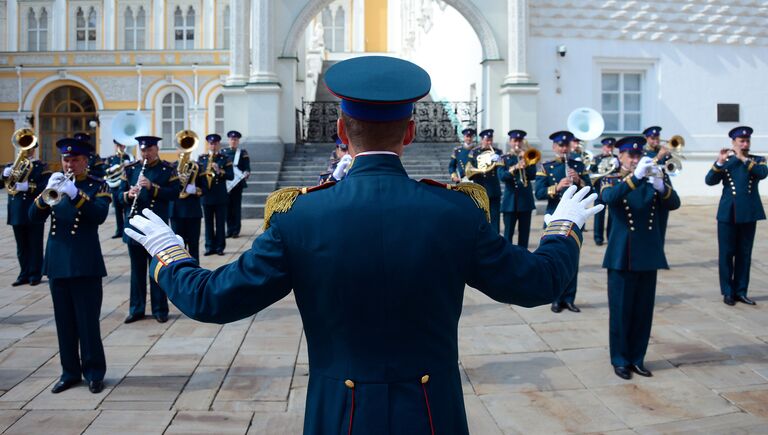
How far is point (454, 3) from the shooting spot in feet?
58.2

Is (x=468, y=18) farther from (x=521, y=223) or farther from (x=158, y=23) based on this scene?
(x=158, y=23)

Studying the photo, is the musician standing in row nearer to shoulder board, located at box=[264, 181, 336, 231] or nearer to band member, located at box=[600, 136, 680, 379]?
A: band member, located at box=[600, 136, 680, 379]

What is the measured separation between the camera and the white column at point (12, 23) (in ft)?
117

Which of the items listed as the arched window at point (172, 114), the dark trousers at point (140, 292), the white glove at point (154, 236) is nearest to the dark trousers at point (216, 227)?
the dark trousers at point (140, 292)

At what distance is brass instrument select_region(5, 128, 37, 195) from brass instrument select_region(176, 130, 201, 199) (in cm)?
166

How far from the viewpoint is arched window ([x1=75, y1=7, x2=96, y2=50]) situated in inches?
1404

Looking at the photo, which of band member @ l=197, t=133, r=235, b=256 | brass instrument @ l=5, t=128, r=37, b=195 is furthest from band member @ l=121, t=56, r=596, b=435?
band member @ l=197, t=133, r=235, b=256

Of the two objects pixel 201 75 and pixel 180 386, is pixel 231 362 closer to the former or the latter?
pixel 180 386

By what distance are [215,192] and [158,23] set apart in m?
26.5

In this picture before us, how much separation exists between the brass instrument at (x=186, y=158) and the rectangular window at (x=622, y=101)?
12.9 meters

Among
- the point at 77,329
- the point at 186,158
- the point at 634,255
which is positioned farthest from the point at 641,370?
the point at 186,158

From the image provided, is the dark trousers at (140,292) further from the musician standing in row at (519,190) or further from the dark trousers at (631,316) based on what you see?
the musician standing in row at (519,190)

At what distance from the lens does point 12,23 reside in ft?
117

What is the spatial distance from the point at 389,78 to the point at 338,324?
32.7 inches
